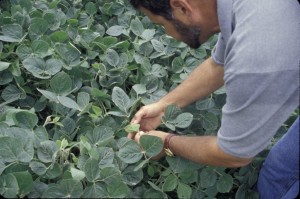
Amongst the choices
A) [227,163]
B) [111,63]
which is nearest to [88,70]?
[111,63]

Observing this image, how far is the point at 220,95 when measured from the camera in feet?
4.84

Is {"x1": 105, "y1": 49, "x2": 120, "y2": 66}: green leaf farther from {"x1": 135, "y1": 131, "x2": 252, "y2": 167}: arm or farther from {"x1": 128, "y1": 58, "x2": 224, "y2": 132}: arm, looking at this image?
{"x1": 135, "y1": 131, "x2": 252, "y2": 167}: arm

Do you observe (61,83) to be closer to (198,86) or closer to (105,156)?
(105,156)

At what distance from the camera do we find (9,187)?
1.09m

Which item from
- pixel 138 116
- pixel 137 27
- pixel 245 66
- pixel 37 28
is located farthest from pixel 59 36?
pixel 245 66

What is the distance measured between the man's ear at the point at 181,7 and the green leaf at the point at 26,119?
1.40 feet

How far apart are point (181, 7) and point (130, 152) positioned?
0.36 metres

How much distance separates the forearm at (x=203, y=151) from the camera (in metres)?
1.10

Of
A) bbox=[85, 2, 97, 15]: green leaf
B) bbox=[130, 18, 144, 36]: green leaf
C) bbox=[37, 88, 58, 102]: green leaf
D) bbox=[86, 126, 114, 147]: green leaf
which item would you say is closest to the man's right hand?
bbox=[86, 126, 114, 147]: green leaf

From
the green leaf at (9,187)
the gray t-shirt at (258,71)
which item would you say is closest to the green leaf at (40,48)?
the green leaf at (9,187)

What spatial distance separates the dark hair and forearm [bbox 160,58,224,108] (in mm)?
274

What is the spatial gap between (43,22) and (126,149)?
0.58 meters

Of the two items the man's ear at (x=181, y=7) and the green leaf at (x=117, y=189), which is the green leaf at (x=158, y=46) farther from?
the green leaf at (x=117, y=189)

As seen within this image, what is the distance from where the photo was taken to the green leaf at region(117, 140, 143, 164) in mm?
1204
